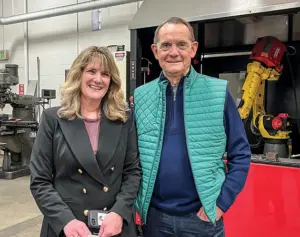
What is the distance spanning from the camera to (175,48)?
1306 mm

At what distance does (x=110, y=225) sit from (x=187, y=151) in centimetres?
41

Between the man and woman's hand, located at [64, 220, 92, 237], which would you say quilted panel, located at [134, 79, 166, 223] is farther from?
woman's hand, located at [64, 220, 92, 237]

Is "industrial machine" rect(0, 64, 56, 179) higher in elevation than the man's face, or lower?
lower

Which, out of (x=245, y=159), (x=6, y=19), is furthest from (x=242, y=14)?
(x=6, y=19)

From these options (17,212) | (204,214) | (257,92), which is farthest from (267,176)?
(17,212)

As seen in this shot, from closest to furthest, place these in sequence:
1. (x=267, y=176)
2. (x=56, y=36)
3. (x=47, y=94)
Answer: (x=267, y=176), (x=47, y=94), (x=56, y=36)

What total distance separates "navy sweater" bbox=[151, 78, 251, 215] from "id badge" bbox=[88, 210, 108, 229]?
0.25 meters

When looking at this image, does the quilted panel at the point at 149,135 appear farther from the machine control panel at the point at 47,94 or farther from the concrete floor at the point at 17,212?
the machine control panel at the point at 47,94

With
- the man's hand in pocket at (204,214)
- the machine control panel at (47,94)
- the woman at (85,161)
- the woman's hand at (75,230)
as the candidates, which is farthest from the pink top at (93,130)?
the machine control panel at (47,94)

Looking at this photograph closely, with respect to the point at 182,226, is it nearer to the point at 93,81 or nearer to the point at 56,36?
the point at 93,81

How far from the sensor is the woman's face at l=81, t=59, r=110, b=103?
1.29 meters

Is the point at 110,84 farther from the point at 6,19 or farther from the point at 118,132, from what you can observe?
the point at 6,19

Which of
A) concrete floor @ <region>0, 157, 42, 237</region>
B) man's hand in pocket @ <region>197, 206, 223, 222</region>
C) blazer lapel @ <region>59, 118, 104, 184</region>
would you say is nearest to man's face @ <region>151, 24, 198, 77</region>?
blazer lapel @ <region>59, 118, 104, 184</region>

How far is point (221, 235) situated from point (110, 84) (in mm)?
797
